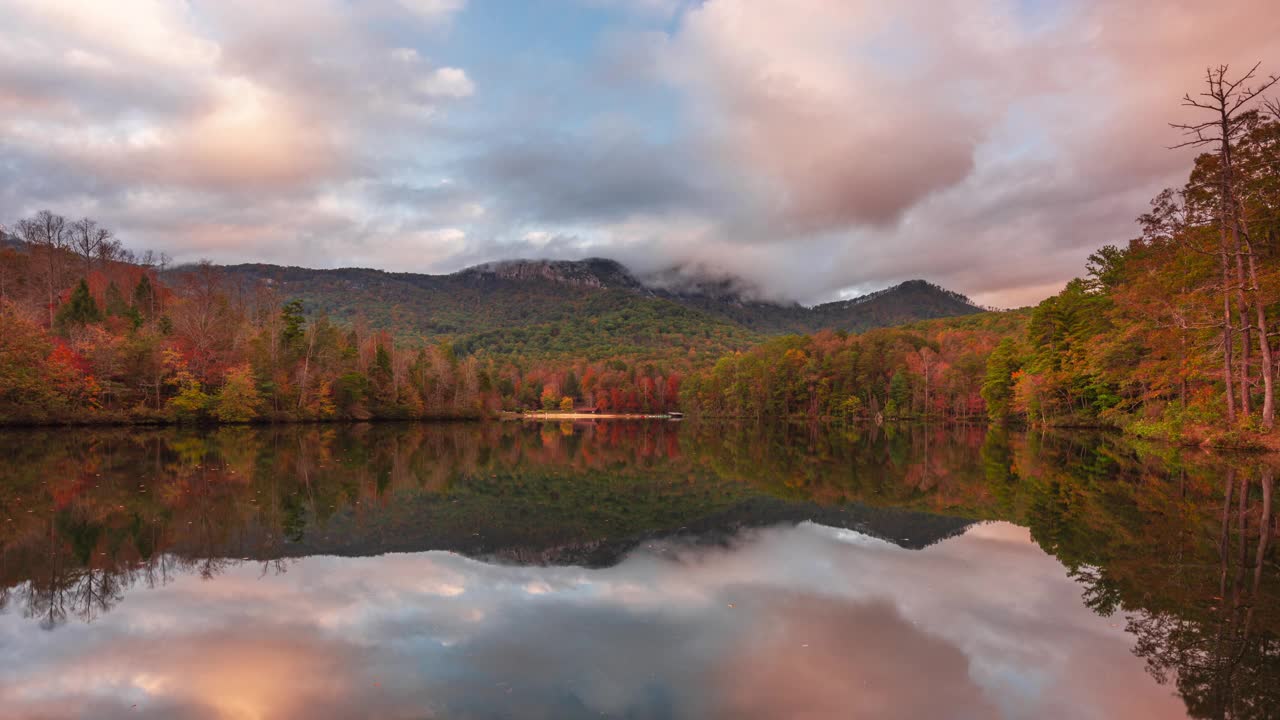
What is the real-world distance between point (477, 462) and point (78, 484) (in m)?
12.9

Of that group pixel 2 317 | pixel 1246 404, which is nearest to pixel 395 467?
pixel 1246 404

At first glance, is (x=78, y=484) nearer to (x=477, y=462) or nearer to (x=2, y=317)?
(x=477, y=462)

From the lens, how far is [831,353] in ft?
313

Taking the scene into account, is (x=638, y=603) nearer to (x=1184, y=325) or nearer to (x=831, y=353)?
(x=1184, y=325)

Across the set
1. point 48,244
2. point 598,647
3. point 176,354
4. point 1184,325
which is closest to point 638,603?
point 598,647

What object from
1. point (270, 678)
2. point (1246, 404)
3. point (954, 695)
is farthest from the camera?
point (1246, 404)

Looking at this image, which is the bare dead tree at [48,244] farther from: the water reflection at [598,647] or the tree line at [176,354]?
the water reflection at [598,647]

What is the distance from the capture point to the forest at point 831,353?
22.8 metres

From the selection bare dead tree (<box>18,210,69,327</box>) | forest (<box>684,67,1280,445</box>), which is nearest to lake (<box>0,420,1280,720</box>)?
forest (<box>684,67,1280,445</box>)

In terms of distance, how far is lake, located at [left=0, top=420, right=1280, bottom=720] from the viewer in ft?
16.8

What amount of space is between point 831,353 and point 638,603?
92618mm

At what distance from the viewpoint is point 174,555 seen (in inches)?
376

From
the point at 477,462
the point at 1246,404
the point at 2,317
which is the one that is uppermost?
the point at 2,317

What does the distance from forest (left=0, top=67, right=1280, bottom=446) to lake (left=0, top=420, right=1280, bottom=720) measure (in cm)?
1154
